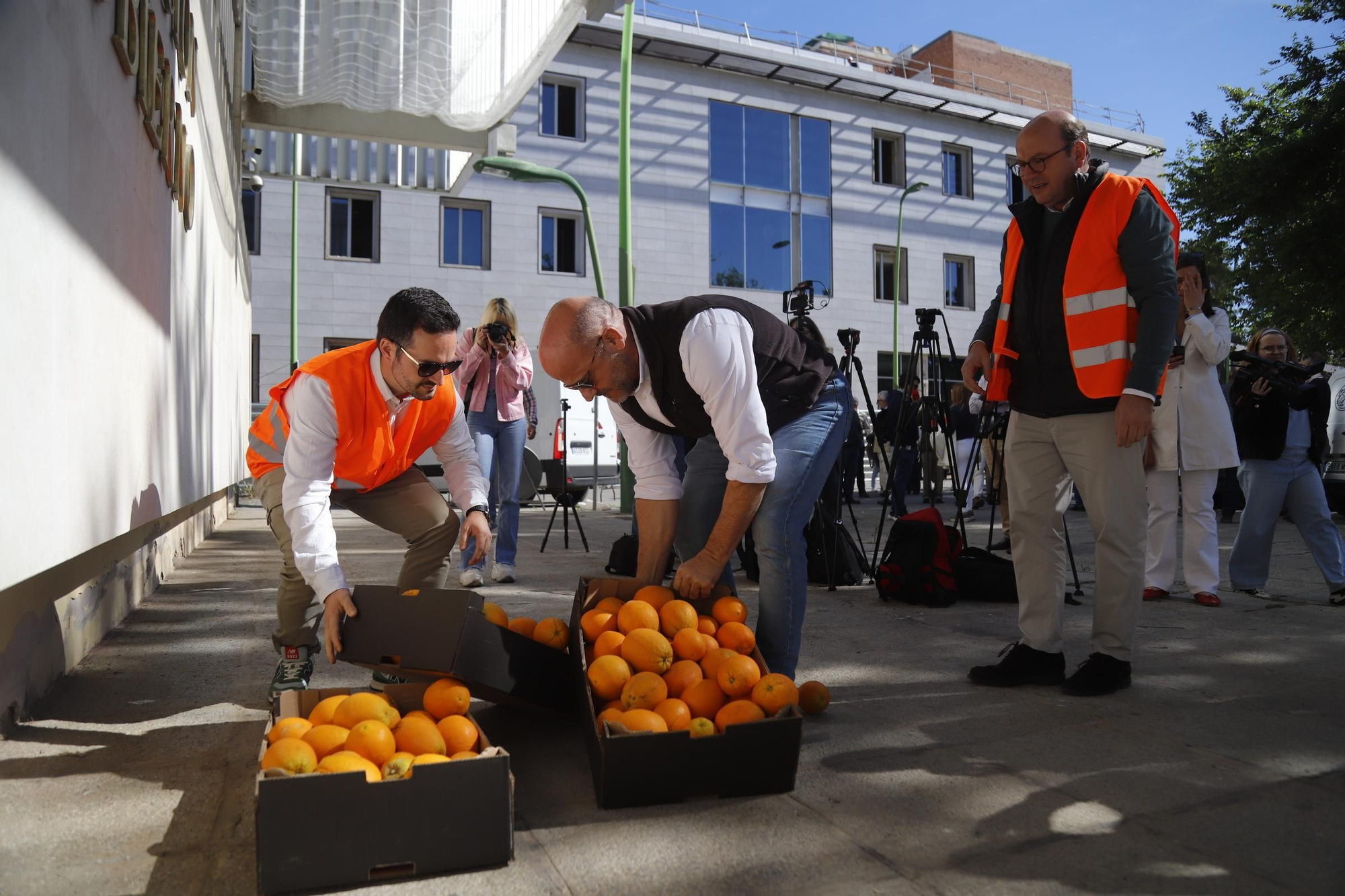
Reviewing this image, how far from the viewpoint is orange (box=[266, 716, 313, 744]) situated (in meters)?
2.24

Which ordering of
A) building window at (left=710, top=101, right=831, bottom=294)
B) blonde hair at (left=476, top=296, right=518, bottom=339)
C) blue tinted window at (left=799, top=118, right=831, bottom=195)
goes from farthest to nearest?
1. blue tinted window at (left=799, top=118, right=831, bottom=195)
2. building window at (left=710, top=101, right=831, bottom=294)
3. blonde hair at (left=476, top=296, right=518, bottom=339)

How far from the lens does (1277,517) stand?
228 inches

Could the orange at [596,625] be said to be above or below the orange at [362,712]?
above

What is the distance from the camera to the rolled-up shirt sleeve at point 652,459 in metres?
3.43

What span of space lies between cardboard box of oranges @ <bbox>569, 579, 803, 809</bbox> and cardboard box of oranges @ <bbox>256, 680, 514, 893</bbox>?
366 millimetres

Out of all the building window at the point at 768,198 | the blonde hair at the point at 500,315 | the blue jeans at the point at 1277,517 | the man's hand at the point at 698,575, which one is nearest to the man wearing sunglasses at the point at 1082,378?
the man's hand at the point at 698,575

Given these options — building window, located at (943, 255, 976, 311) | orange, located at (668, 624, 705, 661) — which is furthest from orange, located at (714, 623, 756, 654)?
building window, located at (943, 255, 976, 311)

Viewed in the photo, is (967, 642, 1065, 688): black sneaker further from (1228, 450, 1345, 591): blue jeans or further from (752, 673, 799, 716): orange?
(1228, 450, 1345, 591): blue jeans

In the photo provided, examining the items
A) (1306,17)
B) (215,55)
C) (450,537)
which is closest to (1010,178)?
(1306,17)

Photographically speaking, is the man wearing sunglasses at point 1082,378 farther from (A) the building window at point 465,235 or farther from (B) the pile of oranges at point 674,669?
(A) the building window at point 465,235

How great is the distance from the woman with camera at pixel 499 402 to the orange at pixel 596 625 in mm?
3532

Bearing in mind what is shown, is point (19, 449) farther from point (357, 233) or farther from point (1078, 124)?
point (357, 233)

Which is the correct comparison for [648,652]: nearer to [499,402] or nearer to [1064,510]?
[1064,510]

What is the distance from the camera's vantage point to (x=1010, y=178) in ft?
98.5
